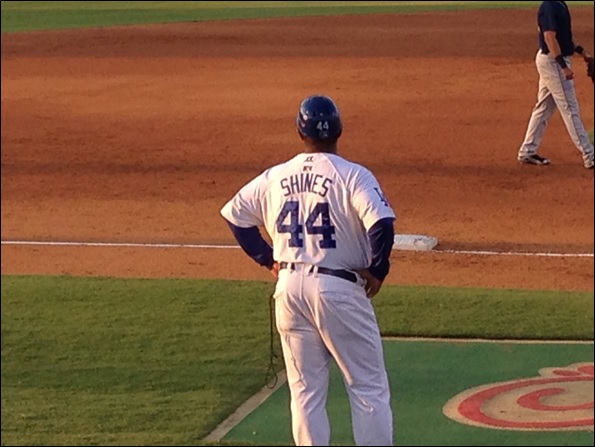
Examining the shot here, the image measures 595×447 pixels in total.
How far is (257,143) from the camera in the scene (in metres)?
17.1

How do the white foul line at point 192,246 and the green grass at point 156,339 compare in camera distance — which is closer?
the green grass at point 156,339

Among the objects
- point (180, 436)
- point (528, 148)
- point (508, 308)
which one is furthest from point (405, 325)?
point (528, 148)

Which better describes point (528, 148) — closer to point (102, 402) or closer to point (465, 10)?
point (102, 402)

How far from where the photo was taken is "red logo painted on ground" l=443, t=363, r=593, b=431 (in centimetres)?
748

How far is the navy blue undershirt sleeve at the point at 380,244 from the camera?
18.4ft

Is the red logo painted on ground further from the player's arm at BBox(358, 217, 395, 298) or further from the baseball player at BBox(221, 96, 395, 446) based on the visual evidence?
the player's arm at BBox(358, 217, 395, 298)

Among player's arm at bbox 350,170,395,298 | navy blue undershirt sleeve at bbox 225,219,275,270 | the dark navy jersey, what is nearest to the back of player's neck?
player's arm at bbox 350,170,395,298

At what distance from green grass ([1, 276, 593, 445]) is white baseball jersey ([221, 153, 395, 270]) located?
1838mm

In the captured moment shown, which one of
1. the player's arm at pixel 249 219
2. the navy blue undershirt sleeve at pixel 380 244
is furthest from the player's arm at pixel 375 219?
the player's arm at pixel 249 219

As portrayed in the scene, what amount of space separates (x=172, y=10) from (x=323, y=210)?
115ft

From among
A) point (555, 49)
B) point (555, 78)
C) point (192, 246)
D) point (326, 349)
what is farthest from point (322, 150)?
point (555, 78)

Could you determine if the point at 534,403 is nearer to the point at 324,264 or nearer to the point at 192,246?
the point at 324,264

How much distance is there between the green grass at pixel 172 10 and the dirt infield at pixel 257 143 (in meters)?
5.70

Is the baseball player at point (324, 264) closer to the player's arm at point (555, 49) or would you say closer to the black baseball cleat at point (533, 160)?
the player's arm at point (555, 49)
